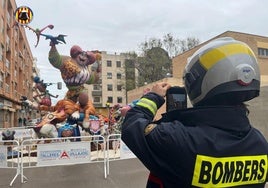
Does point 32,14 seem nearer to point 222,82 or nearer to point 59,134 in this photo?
point 59,134

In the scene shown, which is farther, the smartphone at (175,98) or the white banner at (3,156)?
the white banner at (3,156)

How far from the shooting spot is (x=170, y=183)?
1.57m

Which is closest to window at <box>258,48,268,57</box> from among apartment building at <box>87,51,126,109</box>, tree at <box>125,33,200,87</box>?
tree at <box>125,33,200,87</box>

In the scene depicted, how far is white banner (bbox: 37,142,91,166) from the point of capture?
25.6 ft

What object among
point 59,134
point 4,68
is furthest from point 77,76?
point 4,68

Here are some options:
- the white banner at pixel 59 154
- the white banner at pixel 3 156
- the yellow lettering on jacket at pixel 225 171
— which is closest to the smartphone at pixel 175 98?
the yellow lettering on jacket at pixel 225 171

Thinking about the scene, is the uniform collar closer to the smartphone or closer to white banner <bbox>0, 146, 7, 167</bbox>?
the smartphone

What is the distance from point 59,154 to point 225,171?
6771 mm

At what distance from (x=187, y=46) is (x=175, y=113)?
44921mm

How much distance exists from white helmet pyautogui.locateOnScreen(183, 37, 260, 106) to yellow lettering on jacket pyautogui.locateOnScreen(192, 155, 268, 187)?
30cm

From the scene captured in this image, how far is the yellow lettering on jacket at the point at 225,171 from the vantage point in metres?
1.50

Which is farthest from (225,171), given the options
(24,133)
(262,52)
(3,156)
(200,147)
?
(262,52)

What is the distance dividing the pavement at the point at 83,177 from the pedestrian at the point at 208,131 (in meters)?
5.32

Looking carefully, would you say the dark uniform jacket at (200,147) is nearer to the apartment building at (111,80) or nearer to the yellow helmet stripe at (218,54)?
the yellow helmet stripe at (218,54)
